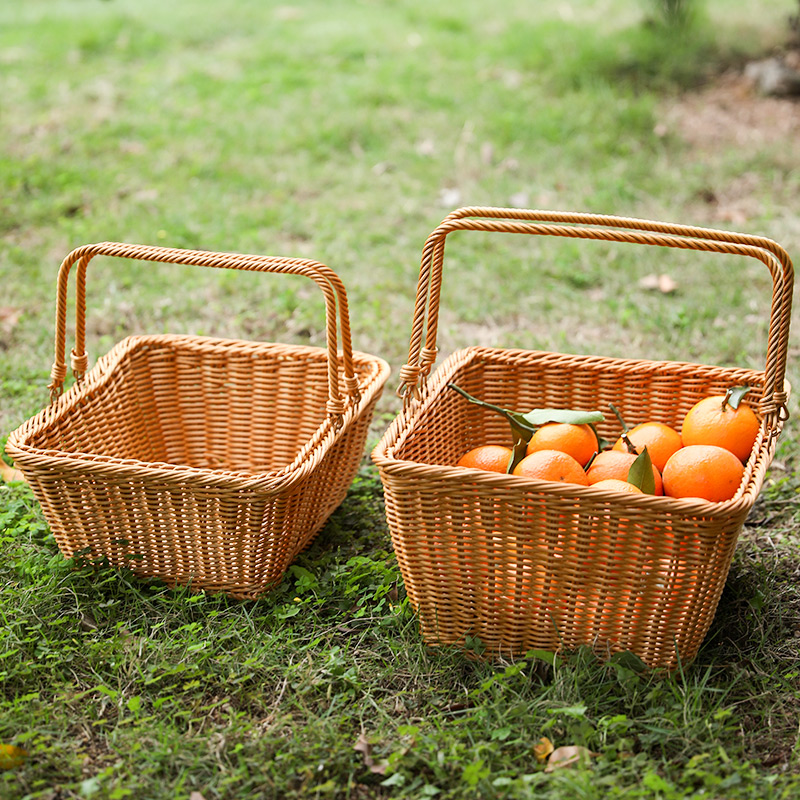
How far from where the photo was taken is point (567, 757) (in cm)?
183

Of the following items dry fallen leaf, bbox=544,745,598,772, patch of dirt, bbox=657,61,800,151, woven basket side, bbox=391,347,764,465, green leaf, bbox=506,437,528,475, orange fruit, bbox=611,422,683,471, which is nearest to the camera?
dry fallen leaf, bbox=544,745,598,772

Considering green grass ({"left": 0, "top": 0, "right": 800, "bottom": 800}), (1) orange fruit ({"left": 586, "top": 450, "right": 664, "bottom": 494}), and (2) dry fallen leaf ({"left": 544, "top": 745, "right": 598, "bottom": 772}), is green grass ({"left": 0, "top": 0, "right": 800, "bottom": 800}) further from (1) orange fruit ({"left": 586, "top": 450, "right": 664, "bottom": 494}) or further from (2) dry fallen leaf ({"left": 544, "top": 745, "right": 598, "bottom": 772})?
(1) orange fruit ({"left": 586, "top": 450, "right": 664, "bottom": 494})

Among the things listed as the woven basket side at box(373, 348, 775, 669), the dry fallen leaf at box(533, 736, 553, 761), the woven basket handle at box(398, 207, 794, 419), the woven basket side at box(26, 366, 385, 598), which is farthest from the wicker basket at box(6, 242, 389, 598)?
the dry fallen leaf at box(533, 736, 553, 761)

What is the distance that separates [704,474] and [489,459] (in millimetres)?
508

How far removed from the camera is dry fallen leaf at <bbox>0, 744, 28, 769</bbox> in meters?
1.82

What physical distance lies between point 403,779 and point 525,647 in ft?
1.46

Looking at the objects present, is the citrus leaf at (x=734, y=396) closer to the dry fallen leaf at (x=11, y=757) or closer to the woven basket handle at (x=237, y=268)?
the woven basket handle at (x=237, y=268)

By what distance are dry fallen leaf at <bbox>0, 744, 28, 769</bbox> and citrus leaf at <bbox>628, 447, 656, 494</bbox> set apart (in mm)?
1403

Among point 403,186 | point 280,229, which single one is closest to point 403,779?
point 280,229

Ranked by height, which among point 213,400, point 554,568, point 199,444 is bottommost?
point 199,444

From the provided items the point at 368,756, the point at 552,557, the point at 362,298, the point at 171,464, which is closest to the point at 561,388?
the point at 552,557

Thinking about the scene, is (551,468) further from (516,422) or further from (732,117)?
(732,117)

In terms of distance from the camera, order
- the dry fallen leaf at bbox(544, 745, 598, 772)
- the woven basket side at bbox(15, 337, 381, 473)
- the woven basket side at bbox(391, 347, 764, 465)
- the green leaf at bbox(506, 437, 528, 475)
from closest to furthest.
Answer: the dry fallen leaf at bbox(544, 745, 598, 772), the green leaf at bbox(506, 437, 528, 475), the woven basket side at bbox(391, 347, 764, 465), the woven basket side at bbox(15, 337, 381, 473)

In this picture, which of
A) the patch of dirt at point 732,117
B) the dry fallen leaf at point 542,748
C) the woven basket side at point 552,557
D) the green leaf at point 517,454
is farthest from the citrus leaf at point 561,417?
the patch of dirt at point 732,117
